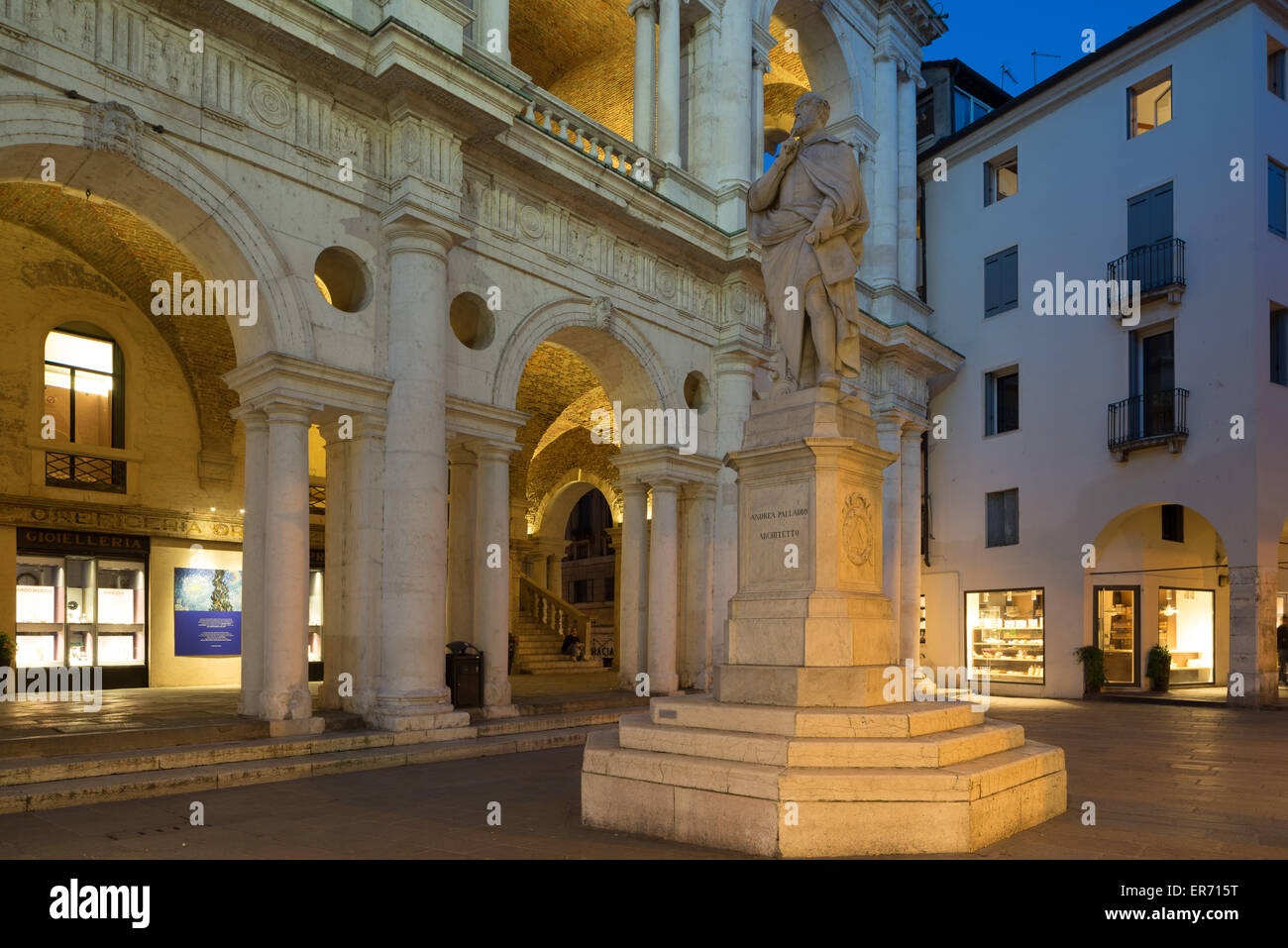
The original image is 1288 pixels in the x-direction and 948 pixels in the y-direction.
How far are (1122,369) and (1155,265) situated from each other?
2.41 m

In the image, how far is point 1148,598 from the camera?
80.4 ft

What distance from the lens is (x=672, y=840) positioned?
7.39 m

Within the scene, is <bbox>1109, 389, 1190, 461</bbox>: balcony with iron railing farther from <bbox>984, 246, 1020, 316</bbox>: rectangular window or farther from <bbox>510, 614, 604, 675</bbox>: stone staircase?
<bbox>510, 614, 604, 675</bbox>: stone staircase

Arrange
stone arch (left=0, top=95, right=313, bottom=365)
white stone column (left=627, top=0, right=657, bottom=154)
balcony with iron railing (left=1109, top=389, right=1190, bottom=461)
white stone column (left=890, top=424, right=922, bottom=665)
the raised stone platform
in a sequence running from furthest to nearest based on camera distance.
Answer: white stone column (left=890, top=424, right=922, bottom=665) < balcony with iron railing (left=1109, top=389, right=1190, bottom=461) < white stone column (left=627, top=0, right=657, bottom=154) < stone arch (left=0, top=95, right=313, bottom=365) < the raised stone platform

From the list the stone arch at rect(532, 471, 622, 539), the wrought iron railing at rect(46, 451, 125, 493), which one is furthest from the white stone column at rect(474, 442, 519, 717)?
the stone arch at rect(532, 471, 622, 539)

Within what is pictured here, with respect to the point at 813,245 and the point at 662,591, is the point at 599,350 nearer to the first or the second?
the point at 662,591


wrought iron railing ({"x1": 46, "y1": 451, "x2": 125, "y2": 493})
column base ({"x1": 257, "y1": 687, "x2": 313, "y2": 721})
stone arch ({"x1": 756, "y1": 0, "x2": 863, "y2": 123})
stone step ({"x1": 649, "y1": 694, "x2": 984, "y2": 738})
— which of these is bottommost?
column base ({"x1": 257, "y1": 687, "x2": 313, "y2": 721})

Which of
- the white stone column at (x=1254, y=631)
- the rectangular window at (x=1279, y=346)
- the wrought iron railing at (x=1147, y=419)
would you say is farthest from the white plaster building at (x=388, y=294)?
the rectangular window at (x=1279, y=346)

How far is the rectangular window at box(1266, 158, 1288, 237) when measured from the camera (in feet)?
72.7

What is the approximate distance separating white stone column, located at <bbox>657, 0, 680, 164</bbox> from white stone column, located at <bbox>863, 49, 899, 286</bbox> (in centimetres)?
774

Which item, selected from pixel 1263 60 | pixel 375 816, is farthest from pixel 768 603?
pixel 1263 60

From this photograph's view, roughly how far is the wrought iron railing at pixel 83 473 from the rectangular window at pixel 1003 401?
20633 millimetres

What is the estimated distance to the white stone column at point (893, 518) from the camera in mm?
24062
